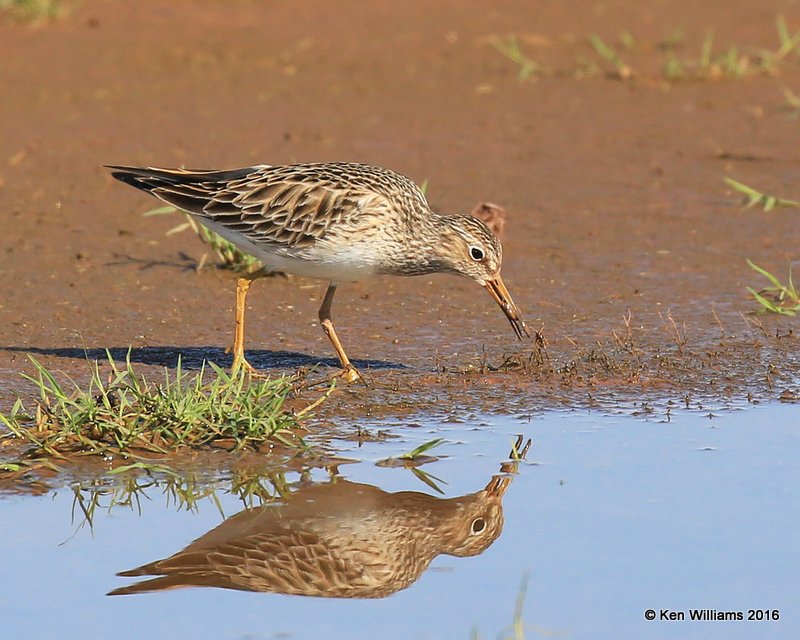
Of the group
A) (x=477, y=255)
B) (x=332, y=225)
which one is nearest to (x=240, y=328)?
(x=332, y=225)

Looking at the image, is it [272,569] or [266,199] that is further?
[266,199]

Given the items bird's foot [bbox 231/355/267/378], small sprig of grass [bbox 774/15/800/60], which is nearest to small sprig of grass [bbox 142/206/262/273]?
bird's foot [bbox 231/355/267/378]

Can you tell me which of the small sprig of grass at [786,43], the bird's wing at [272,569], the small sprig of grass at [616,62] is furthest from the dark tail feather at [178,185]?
the small sprig of grass at [786,43]

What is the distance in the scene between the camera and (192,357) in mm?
8672

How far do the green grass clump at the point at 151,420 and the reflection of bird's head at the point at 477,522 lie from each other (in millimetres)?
964

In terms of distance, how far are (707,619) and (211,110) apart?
981 cm

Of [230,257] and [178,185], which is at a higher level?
[178,185]

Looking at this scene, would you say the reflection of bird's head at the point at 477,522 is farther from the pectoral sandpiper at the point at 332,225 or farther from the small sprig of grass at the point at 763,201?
the small sprig of grass at the point at 763,201

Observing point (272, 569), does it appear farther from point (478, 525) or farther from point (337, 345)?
point (337, 345)

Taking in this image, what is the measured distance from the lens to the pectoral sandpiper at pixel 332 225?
26.8 ft

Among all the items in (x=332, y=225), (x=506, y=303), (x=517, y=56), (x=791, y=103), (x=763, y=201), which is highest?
(x=517, y=56)

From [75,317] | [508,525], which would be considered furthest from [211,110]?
[508,525]

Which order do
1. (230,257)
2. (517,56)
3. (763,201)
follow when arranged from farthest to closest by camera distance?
(517,56) → (763,201) → (230,257)

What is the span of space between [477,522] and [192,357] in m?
2.92
